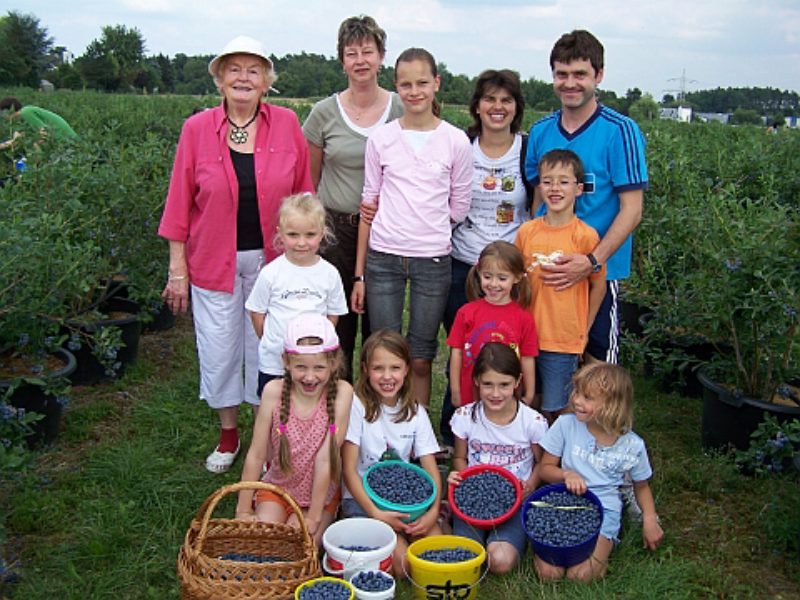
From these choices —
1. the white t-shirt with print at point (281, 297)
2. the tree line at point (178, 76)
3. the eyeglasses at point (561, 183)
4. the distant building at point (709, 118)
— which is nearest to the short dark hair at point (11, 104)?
the tree line at point (178, 76)

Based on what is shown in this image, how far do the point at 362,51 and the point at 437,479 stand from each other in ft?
6.70

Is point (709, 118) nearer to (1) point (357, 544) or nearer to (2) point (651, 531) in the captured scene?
(2) point (651, 531)

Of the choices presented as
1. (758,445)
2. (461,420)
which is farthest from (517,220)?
(758,445)

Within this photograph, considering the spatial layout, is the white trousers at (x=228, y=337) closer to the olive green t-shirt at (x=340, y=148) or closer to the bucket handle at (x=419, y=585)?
the olive green t-shirt at (x=340, y=148)

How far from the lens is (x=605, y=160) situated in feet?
11.5

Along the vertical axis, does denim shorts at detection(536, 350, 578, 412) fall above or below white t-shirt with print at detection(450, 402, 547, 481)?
above

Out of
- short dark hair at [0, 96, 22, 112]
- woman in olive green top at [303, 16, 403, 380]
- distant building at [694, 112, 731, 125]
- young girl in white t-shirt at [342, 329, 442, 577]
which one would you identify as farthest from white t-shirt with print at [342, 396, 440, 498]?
distant building at [694, 112, 731, 125]

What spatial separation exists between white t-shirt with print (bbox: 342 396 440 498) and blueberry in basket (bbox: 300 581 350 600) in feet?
2.82

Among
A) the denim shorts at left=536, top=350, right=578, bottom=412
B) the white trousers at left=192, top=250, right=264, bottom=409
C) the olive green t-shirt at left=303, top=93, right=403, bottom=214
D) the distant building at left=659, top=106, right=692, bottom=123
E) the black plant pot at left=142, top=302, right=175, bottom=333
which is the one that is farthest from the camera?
the distant building at left=659, top=106, right=692, bottom=123

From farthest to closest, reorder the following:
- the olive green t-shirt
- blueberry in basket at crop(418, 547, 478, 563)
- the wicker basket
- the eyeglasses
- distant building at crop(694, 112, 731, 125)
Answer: distant building at crop(694, 112, 731, 125)
the olive green t-shirt
the eyeglasses
blueberry in basket at crop(418, 547, 478, 563)
the wicker basket

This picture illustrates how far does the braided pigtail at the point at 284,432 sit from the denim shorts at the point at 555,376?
118 centimetres

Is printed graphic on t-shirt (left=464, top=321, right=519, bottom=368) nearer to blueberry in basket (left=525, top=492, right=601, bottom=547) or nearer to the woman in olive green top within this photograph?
blueberry in basket (left=525, top=492, right=601, bottom=547)

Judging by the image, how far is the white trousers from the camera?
3.73m

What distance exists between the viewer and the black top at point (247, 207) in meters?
3.61
